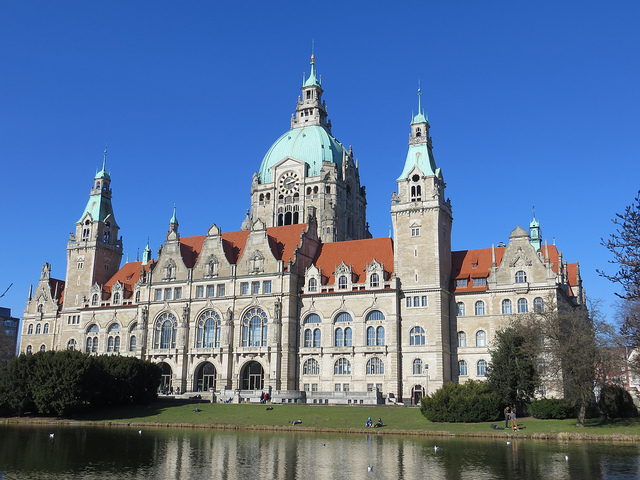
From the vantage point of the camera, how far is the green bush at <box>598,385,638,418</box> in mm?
58219

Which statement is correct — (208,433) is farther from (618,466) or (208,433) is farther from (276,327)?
(618,466)

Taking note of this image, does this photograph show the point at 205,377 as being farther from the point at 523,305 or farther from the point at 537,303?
the point at 537,303

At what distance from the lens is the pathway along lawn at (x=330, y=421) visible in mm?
52031

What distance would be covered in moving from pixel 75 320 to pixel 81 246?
37.3 feet

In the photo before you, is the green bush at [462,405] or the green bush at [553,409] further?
the green bush at [553,409]

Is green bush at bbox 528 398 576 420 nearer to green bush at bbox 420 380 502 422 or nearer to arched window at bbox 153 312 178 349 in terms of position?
green bush at bbox 420 380 502 422

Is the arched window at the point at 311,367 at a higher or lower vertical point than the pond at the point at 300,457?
higher

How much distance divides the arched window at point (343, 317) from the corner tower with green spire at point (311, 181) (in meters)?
23.2

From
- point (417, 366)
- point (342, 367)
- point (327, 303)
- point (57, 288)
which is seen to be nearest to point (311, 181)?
point (327, 303)

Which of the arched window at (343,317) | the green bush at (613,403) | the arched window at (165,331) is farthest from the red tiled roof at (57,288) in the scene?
→ the green bush at (613,403)

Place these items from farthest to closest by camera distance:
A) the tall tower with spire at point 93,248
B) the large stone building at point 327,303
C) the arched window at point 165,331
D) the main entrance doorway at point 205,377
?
the tall tower with spire at point 93,248 < the arched window at point 165,331 < the main entrance doorway at point 205,377 < the large stone building at point 327,303

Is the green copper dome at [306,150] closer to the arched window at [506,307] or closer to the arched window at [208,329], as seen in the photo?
the arched window at [208,329]

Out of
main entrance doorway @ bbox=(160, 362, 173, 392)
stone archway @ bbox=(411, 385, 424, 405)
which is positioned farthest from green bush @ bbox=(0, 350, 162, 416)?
stone archway @ bbox=(411, 385, 424, 405)

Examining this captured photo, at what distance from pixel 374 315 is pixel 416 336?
5567 millimetres
